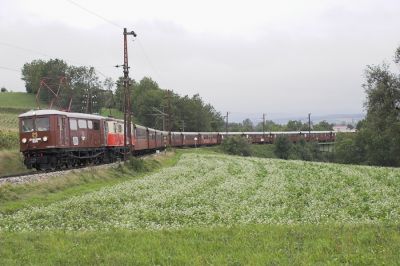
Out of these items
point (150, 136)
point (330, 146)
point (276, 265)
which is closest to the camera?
point (276, 265)

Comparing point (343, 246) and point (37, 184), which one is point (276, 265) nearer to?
point (343, 246)

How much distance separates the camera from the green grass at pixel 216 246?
10.5 m

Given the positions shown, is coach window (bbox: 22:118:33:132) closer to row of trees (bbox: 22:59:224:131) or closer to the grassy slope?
the grassy slope

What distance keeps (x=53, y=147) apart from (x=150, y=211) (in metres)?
17.0

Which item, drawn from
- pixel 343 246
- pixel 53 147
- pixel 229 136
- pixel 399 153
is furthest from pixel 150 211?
pixel 229 136

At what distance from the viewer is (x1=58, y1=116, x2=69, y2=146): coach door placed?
112ft

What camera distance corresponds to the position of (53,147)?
33.3 metres

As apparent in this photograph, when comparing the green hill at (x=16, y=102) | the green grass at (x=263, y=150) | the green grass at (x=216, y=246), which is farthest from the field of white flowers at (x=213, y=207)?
the green grass at (x=263, y=150)

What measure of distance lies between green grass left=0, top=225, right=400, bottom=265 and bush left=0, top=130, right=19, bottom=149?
3869cm

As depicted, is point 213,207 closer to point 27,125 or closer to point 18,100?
point 27,125

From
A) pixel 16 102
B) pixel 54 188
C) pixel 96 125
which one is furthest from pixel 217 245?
pixel 16 102

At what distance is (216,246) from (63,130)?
24.9 m

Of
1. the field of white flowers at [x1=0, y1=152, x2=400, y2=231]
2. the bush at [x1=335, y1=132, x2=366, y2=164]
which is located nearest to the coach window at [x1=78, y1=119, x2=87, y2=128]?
the field of white flowers at [x1=0, y1=152, x2=400, y2=231]

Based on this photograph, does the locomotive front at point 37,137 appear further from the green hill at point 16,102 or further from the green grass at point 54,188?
the green hill at point 16,102
